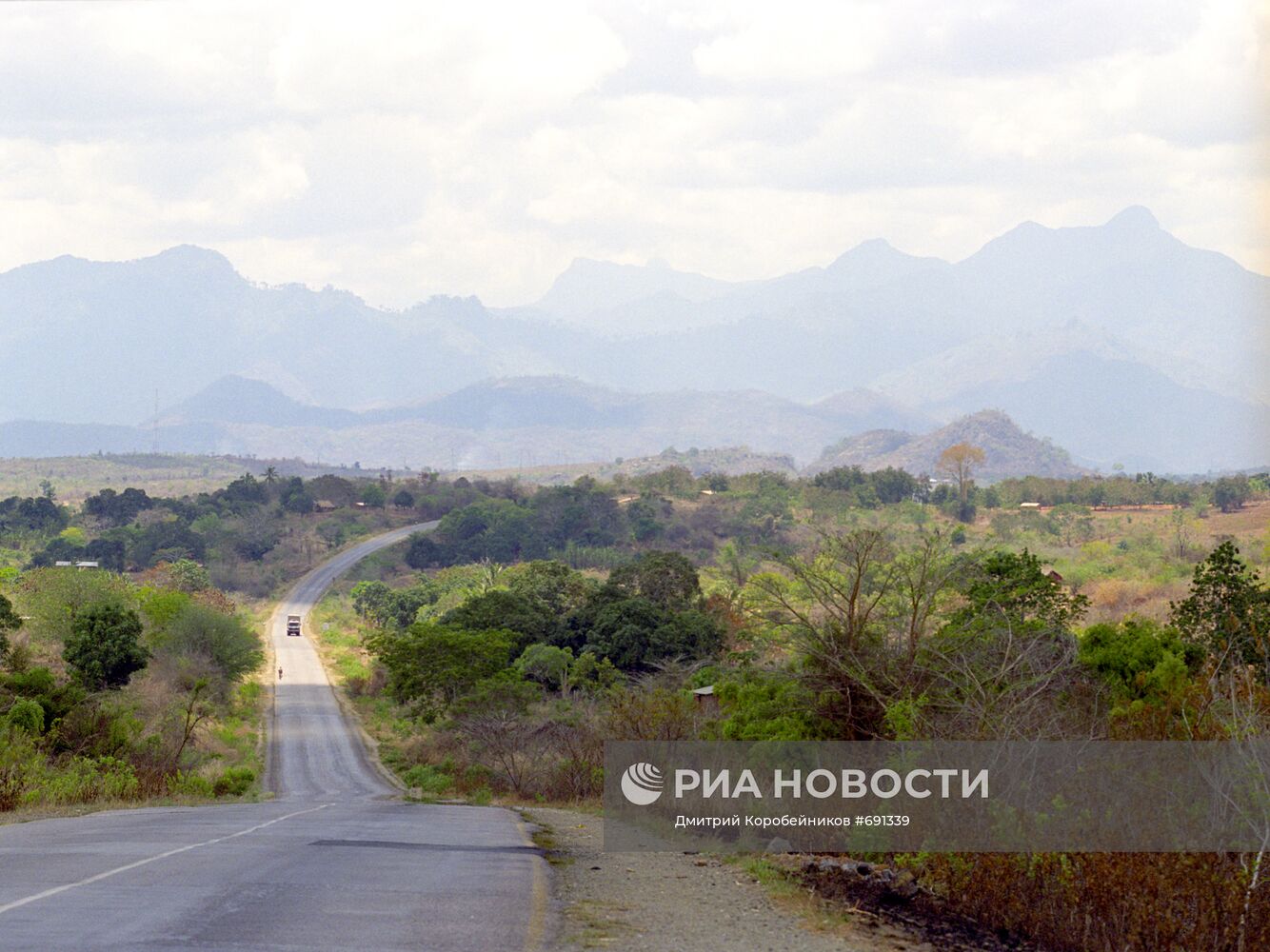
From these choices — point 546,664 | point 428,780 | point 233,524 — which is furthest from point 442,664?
point 233,524

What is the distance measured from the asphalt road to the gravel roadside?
15.7 inches

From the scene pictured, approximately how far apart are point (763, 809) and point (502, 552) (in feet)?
336

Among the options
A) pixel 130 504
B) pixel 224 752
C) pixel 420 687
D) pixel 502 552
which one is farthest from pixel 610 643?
pixel 130 504

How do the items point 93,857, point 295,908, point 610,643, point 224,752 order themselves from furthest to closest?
point 610,643
point 224,752
point 93,857
point 295,908

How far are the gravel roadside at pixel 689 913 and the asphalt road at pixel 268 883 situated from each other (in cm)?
40

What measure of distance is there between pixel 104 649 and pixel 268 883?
3774cm

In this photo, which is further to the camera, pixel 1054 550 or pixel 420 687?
pixel 1054 550

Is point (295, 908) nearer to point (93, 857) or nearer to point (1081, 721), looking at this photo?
point (93, 857)

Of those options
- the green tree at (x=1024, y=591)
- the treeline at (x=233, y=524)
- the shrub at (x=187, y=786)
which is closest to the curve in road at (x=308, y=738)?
the shrub at (x=187, y=786)

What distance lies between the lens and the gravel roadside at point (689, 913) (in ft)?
33.8

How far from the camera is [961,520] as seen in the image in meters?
120

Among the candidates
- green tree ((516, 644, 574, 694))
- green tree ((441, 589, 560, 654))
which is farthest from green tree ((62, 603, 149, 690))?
green tree ((441, 589, 560, 654))

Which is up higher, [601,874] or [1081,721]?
[1081,721]

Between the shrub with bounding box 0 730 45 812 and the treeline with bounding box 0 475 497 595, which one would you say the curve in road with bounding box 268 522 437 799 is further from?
the treeline with bounding box 0 475 497 595
